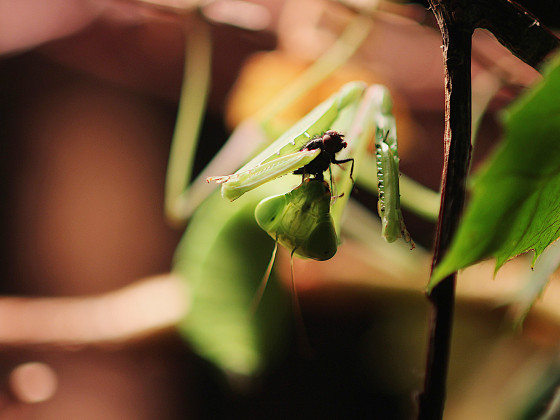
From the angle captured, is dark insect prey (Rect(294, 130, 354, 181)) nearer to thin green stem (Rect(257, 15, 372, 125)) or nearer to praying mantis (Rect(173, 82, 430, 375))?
praying mantis (Rect(173, 82, 430, 375))

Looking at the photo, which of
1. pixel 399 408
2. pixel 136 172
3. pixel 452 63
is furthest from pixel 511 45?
pixel 136 172

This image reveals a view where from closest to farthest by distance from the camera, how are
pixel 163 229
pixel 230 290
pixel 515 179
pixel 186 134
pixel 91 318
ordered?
pixel 515 179
pixel 230 290
pixel 186 134
pixel 91 318
pixel 163 229

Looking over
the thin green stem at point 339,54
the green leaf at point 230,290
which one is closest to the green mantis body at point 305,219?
the green leaf at point 230,290

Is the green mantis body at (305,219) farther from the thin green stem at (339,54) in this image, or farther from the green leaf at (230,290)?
the thin green stem at (339,54)

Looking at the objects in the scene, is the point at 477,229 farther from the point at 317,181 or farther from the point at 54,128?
the point at 54,128

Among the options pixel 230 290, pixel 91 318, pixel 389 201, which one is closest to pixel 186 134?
pixel 230 290

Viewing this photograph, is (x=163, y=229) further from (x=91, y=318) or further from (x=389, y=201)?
(x=389, y=201)
